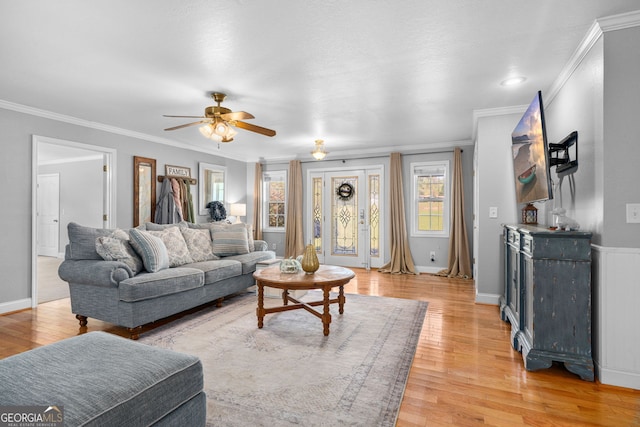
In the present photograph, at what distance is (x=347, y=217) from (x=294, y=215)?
3.83 feet

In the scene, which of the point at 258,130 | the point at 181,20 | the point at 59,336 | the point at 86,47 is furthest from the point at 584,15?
the point at 59,336

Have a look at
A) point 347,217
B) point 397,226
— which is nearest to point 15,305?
point 347,217

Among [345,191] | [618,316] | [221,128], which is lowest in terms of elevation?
[618,316]

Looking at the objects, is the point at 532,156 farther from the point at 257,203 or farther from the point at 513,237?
the point at 257,203

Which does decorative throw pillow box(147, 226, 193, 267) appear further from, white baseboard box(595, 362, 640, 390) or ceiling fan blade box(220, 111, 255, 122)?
white baseboard box(595, 362, 640, 390)

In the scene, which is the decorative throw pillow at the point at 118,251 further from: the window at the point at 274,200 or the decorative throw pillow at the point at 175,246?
the window at the point at 274,200

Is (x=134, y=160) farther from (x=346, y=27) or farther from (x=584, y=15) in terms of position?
(x=584, y=15)

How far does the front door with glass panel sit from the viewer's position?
21.2 ft

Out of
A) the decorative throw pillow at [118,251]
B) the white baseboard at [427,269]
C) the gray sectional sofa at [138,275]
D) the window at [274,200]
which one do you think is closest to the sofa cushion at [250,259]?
the gray sectional sofa at [138,275]

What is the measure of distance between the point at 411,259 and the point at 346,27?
4.64m

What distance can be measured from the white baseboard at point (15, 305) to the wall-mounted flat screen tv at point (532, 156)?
550cm

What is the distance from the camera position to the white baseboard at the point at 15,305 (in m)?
3.65

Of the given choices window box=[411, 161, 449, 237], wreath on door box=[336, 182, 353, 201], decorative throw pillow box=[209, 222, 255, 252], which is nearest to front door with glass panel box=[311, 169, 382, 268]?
wreath on door box=[336, 182, 353, 201]

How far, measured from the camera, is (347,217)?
666 centimetres
